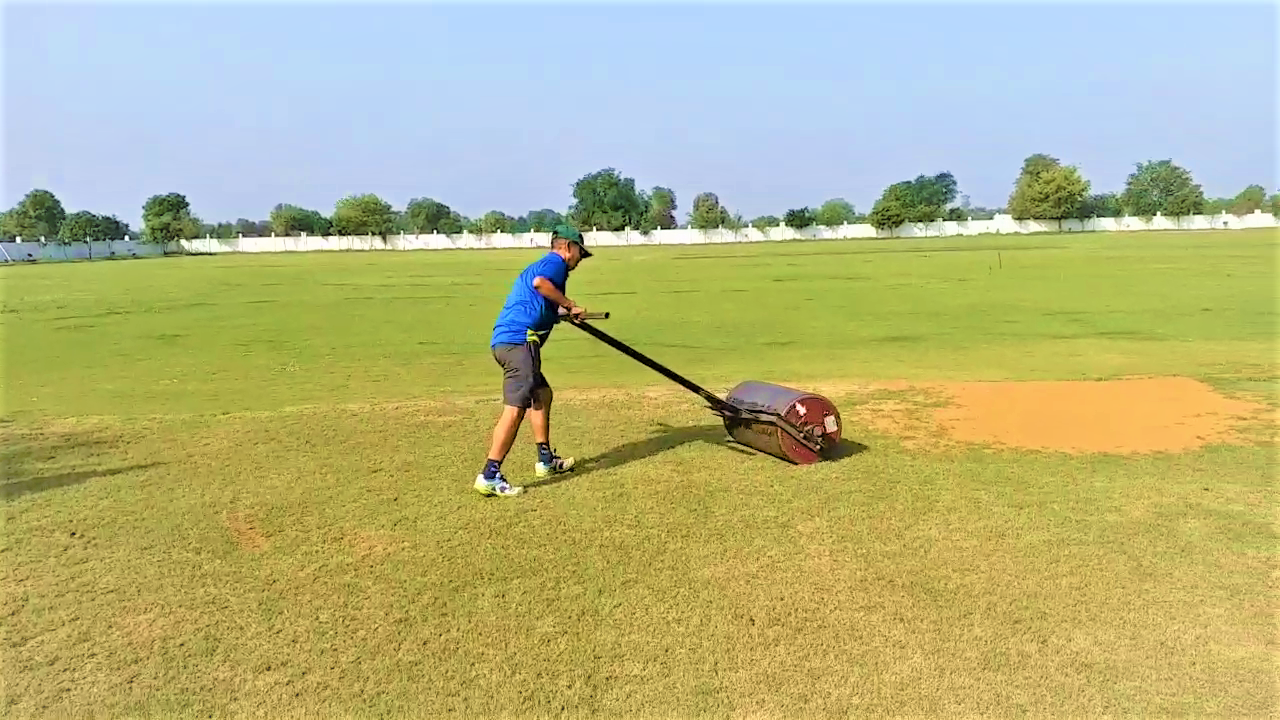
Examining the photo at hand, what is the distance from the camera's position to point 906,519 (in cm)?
615

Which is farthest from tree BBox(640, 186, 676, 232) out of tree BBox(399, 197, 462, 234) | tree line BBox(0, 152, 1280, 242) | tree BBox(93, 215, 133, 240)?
tree BBox(93, 215, 133, 240)

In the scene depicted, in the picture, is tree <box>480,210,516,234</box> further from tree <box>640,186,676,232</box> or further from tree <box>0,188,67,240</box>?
tree <box>0,188,67,240</box>

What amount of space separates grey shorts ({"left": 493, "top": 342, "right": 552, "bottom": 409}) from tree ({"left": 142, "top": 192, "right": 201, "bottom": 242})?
3828 inches

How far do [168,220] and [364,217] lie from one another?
1887 cm

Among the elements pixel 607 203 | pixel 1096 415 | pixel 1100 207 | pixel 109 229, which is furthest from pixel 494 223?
pixel 1096 415

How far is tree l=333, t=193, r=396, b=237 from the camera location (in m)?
101

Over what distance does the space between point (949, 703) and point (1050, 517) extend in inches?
103

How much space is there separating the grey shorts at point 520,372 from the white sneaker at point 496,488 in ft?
1.87

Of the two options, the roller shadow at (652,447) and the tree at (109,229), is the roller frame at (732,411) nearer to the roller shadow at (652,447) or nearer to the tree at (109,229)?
the roller shadow at (652,447)

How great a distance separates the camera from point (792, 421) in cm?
738

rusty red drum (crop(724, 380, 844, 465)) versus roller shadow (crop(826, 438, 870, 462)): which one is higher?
rusty red drum (crop(724, 380, 844, 465))

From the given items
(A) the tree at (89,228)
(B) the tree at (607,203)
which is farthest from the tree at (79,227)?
(B) the tree at (607,203)

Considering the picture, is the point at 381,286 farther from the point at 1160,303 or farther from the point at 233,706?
the point at 233,706

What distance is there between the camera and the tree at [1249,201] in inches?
3664
